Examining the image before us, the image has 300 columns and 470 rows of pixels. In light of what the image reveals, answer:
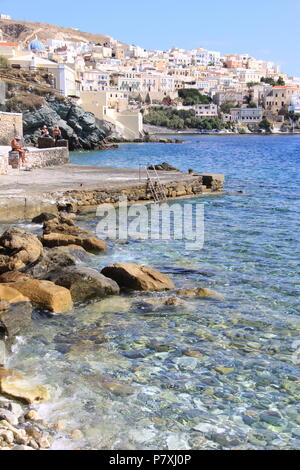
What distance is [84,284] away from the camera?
29.0 feet

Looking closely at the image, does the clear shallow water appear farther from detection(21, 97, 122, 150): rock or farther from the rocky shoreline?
detection(21, 97, 122, 150): rock

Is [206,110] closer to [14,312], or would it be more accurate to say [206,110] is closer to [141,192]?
[141,192]

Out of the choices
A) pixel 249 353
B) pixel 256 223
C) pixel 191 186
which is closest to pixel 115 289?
pixel 249 353

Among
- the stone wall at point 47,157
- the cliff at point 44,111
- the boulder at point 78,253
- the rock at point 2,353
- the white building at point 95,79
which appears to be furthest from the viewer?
the white building at point 95,79

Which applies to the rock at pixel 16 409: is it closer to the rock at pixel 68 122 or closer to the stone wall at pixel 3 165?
the stone wall at pixel 3 165

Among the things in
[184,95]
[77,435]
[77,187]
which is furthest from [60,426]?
[184,95]

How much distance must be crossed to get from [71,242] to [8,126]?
2139 centimetres

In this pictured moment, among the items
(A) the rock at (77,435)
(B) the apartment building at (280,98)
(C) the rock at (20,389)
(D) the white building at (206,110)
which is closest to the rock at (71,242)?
(C) the rock at (20,389)

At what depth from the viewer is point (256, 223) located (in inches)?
653

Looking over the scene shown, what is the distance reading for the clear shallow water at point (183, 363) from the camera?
17.1 feet

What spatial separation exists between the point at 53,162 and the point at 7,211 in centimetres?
1124

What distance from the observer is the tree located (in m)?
161
